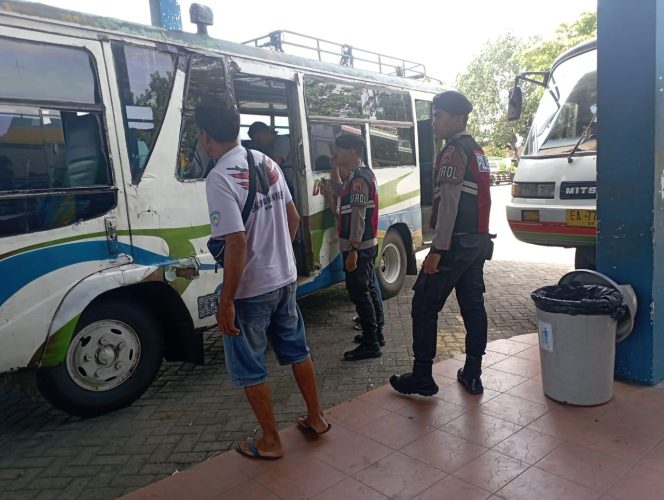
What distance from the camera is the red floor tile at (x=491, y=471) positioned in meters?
2.58

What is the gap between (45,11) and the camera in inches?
132

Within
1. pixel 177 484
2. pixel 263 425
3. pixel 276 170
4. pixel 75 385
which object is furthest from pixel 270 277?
pixel 75 385

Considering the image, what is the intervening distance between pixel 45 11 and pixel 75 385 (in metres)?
2.44

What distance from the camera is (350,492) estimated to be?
2.59m

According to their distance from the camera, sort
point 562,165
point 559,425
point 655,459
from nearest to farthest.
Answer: point 655,459, point 559,425, point 562,165

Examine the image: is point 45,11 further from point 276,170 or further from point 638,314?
point 638,314

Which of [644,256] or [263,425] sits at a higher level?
[644,256]

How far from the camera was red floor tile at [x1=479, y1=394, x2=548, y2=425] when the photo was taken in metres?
3.23

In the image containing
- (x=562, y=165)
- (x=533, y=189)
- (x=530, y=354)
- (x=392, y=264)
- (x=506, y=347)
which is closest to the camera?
(x=530, y=354)

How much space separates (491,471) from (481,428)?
47cm

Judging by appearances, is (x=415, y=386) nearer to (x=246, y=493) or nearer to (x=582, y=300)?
(x=582, y=300)

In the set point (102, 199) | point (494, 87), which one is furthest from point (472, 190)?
point (494, 87)

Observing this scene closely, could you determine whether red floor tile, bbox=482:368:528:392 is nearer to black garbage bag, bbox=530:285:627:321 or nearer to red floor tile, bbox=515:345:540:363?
red floor tile, bbox=515:345:540:363

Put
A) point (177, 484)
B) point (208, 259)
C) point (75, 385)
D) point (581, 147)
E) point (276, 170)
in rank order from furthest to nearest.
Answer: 1. point (581, 147)
2. point (208, 259)
3. point (75, 385)
4. point (276, 170)
5. point (177, 484)
